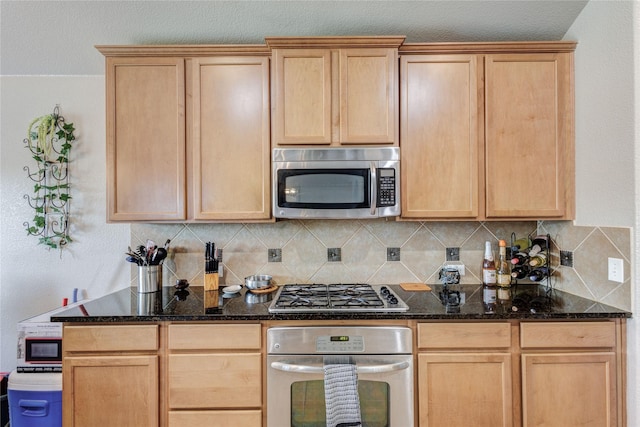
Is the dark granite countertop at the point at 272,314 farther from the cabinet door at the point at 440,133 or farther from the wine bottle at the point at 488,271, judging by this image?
the cabinet door at the point at 440,133

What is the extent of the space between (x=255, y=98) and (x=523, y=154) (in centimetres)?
162

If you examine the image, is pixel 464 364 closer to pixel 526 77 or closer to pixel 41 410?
pixel 526 77

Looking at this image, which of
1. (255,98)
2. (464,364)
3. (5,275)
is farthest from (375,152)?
(5,275)

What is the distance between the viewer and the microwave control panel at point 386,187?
5.98 feet

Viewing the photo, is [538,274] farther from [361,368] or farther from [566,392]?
[361,368]

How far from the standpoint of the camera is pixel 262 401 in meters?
1.55

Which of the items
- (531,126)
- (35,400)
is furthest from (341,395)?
(531,126)

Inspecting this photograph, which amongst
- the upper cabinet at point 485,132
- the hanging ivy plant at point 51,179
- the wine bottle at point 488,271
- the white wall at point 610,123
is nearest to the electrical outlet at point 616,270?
the white wall at point 610,123

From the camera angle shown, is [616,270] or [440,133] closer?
[616,270]

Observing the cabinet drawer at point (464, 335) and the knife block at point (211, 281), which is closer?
the cabinet drawer at point (464, 335)

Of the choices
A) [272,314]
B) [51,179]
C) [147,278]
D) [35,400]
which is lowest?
[35,400]

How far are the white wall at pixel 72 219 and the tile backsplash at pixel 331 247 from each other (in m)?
0.33

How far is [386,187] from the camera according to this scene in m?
1.83

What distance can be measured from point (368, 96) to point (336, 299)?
3.86ft
